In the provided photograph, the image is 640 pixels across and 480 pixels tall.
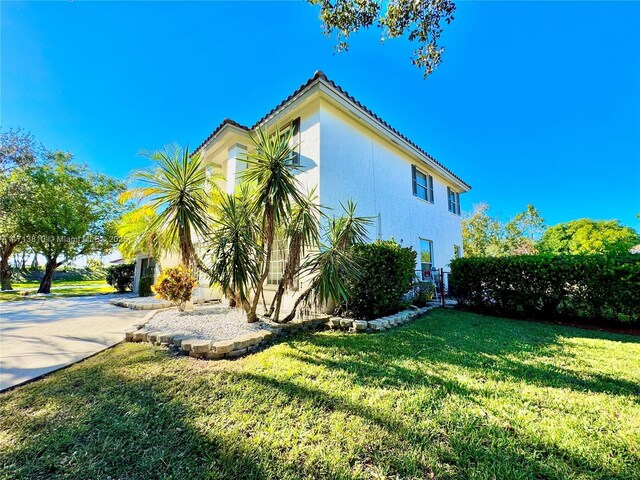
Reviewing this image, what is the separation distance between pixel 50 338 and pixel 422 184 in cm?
1422

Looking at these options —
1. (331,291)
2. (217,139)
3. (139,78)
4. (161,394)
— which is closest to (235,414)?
(161,394)

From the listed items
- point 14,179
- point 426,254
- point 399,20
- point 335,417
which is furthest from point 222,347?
point 14,179

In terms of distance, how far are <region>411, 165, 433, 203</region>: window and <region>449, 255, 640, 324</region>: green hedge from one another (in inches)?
189

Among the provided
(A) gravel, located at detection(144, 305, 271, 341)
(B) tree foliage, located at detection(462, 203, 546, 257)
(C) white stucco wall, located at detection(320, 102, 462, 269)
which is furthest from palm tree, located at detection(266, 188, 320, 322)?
(B) tree foliage, located at detection(462, 203, 546, 257)

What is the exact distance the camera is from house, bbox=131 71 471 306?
7.83 meters

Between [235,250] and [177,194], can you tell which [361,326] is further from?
[177,194]

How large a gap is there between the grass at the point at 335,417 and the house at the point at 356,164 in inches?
172

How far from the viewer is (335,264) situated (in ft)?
17.7

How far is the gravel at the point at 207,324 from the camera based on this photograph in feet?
17.4

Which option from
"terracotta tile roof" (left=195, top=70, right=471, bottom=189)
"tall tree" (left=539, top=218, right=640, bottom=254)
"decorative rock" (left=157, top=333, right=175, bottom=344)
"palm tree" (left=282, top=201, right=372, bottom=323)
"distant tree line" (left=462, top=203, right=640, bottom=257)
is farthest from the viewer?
"distant tree line" (left=462, top=203, right=640, bottom=257)

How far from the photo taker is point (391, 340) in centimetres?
506

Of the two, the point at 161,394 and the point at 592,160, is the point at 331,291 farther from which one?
the point at 592,160

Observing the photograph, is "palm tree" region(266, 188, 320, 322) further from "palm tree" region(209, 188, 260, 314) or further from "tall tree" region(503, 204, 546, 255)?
"tall tree" region(503, 204, 546, 255)

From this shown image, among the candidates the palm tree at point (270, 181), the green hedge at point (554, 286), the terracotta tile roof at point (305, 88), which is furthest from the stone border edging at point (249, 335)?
the terracotta tile roof at point (305, 88)
